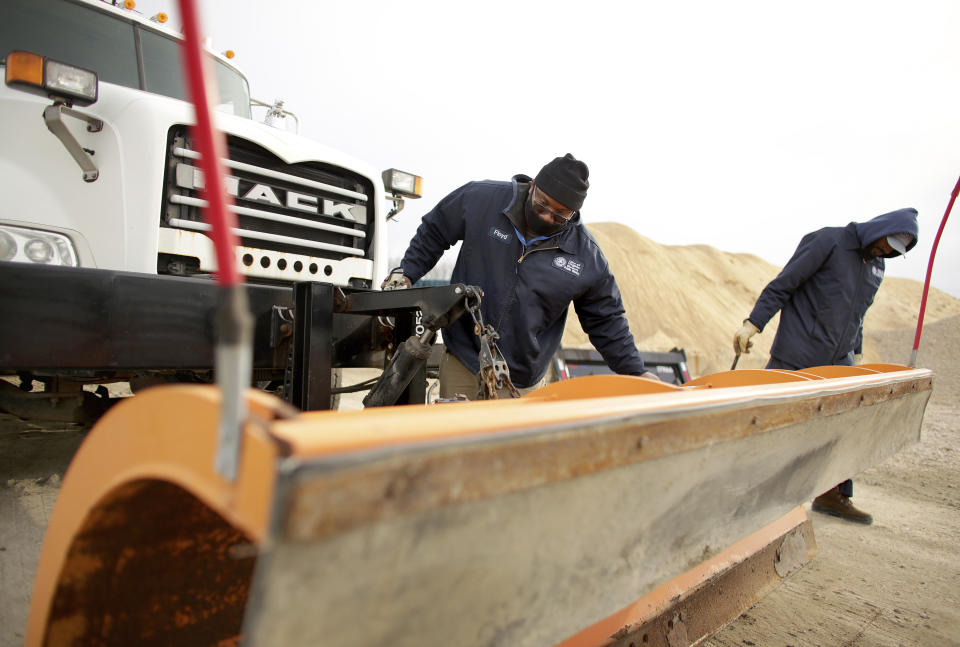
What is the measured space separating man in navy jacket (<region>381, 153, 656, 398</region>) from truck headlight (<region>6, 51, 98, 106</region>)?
1499mm

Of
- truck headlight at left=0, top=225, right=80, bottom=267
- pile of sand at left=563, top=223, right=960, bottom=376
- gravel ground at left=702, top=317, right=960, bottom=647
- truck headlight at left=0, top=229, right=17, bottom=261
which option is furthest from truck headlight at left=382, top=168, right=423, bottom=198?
pile of sand at left=563, top=223, right=960, bottom=376

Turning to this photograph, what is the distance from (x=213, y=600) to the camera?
5.19ft

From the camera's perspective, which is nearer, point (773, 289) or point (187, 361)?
point (187, 361)

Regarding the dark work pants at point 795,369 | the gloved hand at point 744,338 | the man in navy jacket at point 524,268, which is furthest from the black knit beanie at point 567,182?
the dark work pants at point 795,369

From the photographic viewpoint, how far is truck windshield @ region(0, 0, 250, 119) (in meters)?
2.98

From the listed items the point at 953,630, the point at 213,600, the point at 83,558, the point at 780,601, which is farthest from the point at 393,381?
the point at 953,630

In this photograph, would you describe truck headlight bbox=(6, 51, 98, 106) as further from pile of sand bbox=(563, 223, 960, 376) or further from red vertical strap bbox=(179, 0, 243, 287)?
pile of sand bbox=(563, 223, 960, 376)

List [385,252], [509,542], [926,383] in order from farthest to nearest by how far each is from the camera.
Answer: [385,252]
[926,383]
[509,542]

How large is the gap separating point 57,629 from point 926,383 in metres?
3.69

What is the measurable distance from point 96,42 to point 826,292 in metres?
4.81

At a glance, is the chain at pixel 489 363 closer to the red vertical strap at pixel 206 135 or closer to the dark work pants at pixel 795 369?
the red vertical strap at pixel 206 135

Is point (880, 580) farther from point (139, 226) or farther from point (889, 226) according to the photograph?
point (139, 226)

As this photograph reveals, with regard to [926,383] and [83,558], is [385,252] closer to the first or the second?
[83,558]

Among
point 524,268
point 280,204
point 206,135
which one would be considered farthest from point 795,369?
point 206,135
